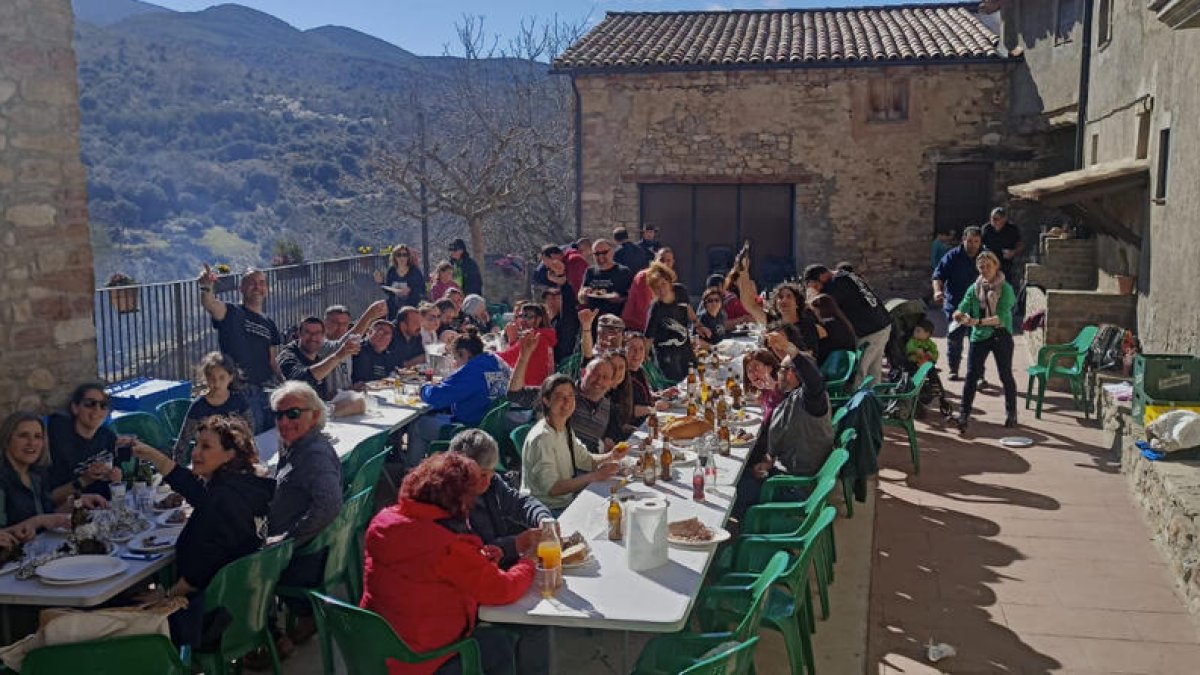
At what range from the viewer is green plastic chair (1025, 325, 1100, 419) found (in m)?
10.9

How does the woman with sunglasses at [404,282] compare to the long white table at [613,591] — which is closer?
the long white table at [613,591]

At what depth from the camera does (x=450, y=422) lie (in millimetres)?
7770

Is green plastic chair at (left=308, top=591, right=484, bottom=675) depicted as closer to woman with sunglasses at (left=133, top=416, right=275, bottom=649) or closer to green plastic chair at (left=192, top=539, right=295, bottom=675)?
green plastic chair at (left=192, top=539, right=295, bottom=675)

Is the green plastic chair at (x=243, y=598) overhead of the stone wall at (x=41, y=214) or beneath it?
beneath

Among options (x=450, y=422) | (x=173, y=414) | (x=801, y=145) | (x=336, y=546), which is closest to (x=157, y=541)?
(x=336, y=546)

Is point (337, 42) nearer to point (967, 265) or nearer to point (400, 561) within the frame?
point (967, 265)

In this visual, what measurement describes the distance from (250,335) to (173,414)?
906 mm

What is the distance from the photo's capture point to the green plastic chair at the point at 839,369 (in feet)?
30.5

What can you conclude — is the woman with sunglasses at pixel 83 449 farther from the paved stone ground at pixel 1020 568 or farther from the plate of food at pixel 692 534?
the paved stone ground at pixel 1020 568

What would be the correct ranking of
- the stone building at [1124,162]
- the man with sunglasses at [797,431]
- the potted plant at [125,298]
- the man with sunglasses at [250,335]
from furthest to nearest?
the potted plant at [125,298]
the stone building at [1124,162]
the man with sunglasses at [250,335]
the man with sunglasses at [797,431]

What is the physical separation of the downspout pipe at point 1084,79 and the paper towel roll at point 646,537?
13.3 m

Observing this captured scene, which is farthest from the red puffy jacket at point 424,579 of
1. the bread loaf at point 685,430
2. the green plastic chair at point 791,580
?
the bread loaf at point 685,430

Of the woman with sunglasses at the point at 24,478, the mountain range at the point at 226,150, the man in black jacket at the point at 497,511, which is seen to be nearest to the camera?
the man in black jacket at the point at 497,511

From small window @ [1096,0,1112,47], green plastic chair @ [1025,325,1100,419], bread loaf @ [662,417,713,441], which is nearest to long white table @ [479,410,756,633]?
bread loaf @ [662,417,713,441]
